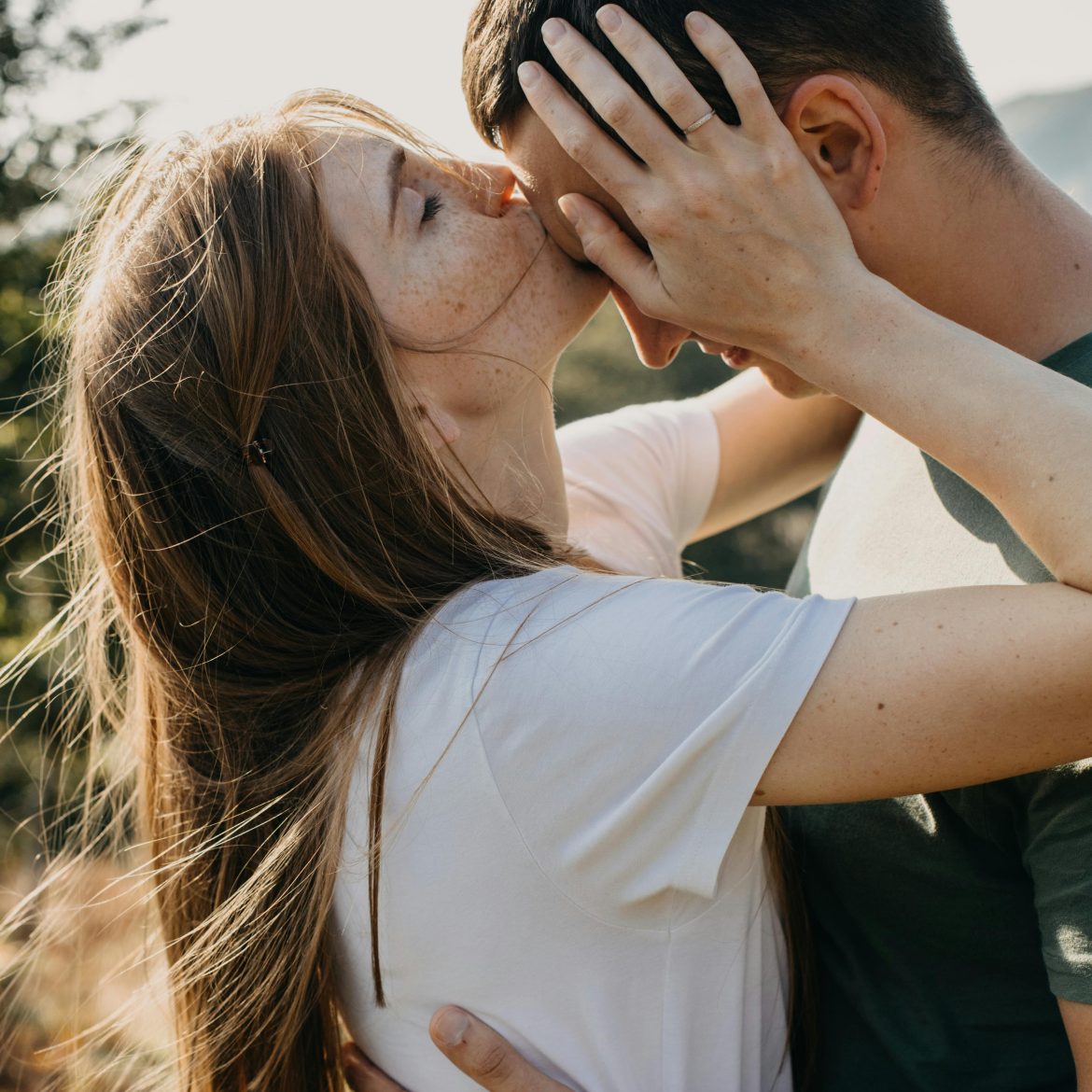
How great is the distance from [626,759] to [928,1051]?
883mm

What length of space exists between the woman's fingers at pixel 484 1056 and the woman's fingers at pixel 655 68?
1.48 metres

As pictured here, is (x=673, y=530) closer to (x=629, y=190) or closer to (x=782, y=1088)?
(x=629, y=190)

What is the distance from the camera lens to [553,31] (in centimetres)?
183

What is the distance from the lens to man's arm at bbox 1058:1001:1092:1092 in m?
1.53

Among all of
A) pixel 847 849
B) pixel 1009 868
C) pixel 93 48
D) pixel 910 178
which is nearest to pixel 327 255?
pixel 910 178

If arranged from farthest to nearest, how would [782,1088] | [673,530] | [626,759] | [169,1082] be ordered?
[673,530] → [169,1082] → [782,1088] → [626,759]

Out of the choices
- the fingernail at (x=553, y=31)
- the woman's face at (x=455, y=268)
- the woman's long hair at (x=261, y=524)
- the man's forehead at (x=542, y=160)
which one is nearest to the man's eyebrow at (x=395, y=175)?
the woman's face at (x=455, y=268)

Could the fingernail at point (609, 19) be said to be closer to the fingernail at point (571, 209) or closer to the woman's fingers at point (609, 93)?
the woman's fingers at point (609, 93)

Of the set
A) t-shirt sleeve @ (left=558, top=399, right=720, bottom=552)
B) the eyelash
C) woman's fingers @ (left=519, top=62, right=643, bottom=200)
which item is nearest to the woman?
the eyelash

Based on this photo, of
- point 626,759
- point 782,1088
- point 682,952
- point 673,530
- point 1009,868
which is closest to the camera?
point 626,759

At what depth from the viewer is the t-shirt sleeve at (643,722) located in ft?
4.81

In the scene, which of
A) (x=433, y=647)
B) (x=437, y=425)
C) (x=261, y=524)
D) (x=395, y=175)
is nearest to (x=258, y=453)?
(x=261, y=524)

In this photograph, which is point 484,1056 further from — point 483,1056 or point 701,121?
point 701,121

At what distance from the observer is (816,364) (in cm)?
171
